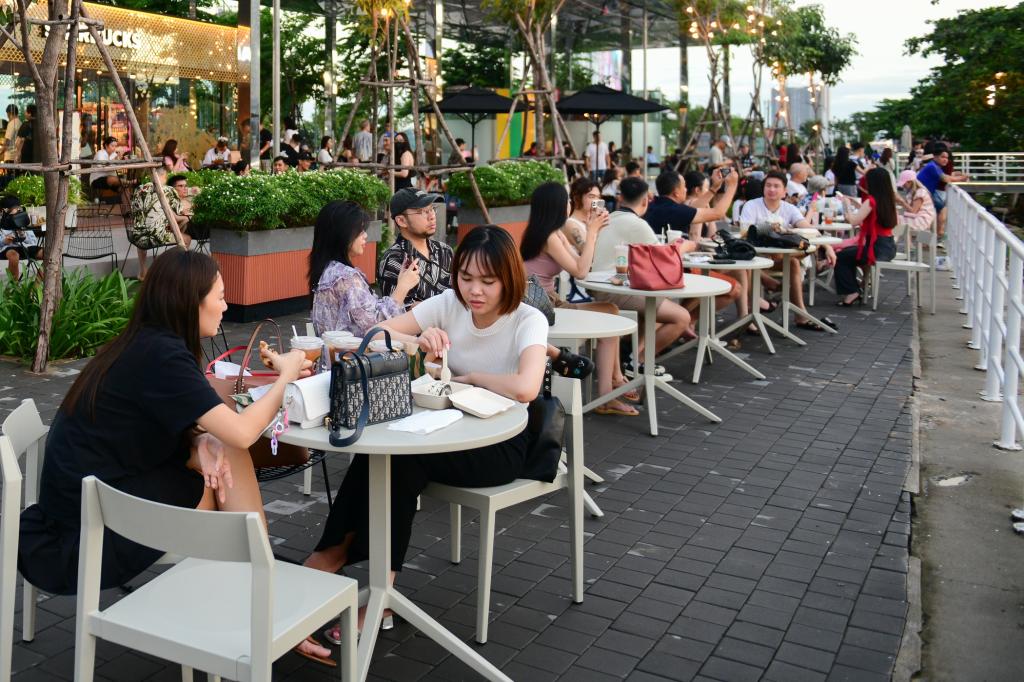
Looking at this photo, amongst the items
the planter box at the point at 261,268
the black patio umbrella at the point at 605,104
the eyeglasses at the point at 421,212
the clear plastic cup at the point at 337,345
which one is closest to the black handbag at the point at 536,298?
the eyeglasses at the point at 421,212

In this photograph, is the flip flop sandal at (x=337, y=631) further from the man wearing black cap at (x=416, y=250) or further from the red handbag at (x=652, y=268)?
the red handbag at (x=652, y=268)

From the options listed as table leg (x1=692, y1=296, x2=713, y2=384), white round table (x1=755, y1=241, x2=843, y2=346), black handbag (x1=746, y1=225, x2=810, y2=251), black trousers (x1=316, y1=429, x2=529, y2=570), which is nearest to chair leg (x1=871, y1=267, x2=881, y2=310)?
white round table (x1=755, y1=241, x2=843, y2=346)

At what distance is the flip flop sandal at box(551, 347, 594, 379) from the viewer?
4297 mm

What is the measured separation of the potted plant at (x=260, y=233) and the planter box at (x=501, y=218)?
351 centimetres

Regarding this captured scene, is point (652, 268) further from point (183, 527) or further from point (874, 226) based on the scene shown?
point (874, 226)

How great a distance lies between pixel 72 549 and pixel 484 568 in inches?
53.1

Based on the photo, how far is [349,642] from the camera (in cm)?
291

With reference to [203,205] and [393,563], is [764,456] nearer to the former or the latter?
[393,563]

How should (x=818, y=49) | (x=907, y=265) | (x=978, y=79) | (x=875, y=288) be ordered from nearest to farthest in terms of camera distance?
(x=907, y=265) → (x=875, y=288) → (x=978, y=79) → (x=818, y=49)

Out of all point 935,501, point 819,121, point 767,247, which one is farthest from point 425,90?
point 819,121

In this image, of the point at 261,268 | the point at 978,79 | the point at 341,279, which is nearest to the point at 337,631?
the point at 341,279

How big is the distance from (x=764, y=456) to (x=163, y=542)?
4.36 meters

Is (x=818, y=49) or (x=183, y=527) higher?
(x=818, y=49)

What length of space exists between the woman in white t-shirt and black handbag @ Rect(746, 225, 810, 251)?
6.06 m
